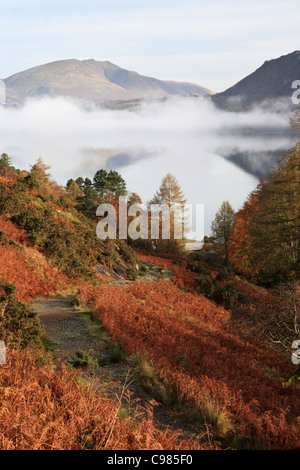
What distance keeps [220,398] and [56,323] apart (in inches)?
238

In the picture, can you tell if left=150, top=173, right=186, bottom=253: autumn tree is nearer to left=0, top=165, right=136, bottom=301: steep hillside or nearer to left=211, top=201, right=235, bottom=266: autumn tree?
left=211, top=201, right=235, bottom=266: autumn tree

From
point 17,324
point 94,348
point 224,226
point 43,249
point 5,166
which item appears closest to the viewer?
point 17,324

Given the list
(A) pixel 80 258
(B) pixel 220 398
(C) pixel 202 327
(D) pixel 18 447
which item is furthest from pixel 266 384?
(A) pixel 80 258

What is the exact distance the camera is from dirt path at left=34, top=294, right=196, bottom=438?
6473 mm

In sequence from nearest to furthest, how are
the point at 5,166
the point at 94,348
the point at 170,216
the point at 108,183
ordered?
the point at 94,348
the point at 170,216
the point at 5,166
the point at 108,183

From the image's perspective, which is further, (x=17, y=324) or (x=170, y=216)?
(x=170, y=216)

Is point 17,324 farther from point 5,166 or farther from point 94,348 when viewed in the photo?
point 5,166

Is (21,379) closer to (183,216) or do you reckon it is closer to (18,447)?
(18,447)

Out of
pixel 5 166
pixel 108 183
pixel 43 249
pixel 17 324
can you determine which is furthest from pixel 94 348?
pixel 5 166

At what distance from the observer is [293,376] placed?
9859mm

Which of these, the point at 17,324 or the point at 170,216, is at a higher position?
the point at 170,216

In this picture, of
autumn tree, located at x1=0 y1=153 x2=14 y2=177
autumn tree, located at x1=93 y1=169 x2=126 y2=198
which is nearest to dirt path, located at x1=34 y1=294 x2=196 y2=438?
autumn tree, located at x1=93 y1=169 x2=126 y2=198

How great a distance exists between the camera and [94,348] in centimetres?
924

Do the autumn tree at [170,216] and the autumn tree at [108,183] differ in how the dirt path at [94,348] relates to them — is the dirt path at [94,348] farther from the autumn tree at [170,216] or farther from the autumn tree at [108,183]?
the autumn tree at [108,183]
